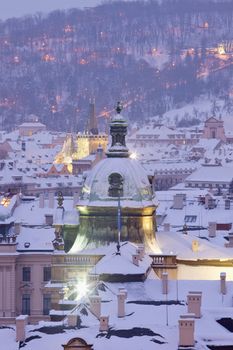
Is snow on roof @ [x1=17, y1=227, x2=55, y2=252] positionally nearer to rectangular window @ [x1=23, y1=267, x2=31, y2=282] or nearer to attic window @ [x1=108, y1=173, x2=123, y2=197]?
rectangular window @ [x1=23, y1=267, x2=31, y2=282]

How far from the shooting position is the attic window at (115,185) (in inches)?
1960

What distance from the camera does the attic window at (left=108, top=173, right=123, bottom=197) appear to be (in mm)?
49781

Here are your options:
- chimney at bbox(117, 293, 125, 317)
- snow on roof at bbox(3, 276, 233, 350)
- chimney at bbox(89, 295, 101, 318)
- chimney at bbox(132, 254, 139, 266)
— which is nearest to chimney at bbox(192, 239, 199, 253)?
chimney at bbox(132, 254, 139, 266)

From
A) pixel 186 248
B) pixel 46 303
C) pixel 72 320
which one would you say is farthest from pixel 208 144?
pixel 72 320

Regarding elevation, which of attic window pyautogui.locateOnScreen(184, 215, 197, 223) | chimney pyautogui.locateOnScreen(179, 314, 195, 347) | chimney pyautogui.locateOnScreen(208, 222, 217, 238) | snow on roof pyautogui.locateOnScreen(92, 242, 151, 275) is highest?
attic window pyautogui.locateOnScreen(184, 215, 197, 223)

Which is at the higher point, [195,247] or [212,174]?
[212,174]

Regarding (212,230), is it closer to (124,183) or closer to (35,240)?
(35,240)

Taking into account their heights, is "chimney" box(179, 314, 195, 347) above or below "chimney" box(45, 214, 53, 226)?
below

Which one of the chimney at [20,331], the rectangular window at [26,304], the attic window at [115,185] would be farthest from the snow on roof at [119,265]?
the rectangular window at [26,304]

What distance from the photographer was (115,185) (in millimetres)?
49844

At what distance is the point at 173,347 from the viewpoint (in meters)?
33.6

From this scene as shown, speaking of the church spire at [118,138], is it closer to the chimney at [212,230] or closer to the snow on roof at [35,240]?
the snow on roof at [35,240]

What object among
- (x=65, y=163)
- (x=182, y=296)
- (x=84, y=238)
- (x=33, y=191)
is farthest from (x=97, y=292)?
(x=65, y=163)

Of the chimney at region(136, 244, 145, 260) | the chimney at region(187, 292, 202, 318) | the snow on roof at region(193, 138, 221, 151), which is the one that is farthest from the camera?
the snow on roof at region(193, 138, 221, 151)
